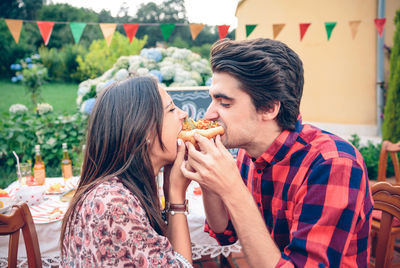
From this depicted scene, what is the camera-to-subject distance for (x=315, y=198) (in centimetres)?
149

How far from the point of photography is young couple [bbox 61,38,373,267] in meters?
1.43

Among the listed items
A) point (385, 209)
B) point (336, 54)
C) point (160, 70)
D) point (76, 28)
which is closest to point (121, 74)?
point (160, 70)

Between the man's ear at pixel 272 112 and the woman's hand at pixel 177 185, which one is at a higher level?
the man's ear at pixel 272 112

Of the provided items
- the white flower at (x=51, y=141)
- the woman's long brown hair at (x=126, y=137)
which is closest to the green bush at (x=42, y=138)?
the white flower at (x=51, y=141)

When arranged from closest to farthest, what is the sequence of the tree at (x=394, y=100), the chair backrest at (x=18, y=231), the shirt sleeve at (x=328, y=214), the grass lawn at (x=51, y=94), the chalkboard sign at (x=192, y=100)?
the shirt sleeve at (x=328, y=214)
the chair backrest at (x=18, y=231)
the chalkboard sign at (x=192, y=100)
the tree at (x=394, y=100)
the grass lawn at (x=51, y=94)

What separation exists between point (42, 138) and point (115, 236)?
4.83 metres

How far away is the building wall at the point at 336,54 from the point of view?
757 cm

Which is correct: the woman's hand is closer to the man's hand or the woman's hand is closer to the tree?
the man's hand

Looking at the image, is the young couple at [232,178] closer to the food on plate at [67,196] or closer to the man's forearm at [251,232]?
the man's forearm at [251,232]

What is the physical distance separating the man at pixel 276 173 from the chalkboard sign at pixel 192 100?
1541mm

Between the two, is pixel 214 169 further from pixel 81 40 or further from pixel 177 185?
pixel 81 40

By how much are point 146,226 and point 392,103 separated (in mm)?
6819

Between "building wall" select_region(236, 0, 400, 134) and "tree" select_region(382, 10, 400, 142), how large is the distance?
852 millimetres

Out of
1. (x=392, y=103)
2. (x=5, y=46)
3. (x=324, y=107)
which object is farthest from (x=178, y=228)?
(x=5, y=46)
